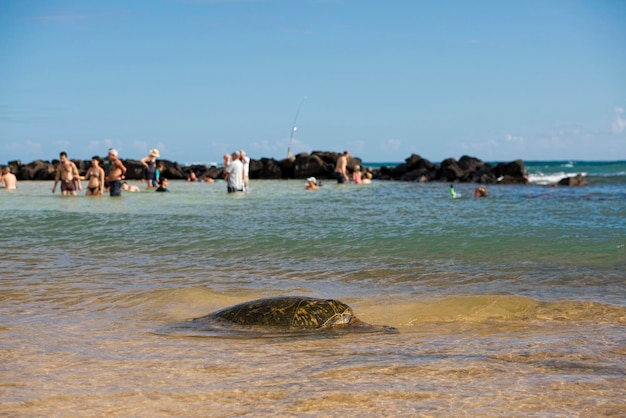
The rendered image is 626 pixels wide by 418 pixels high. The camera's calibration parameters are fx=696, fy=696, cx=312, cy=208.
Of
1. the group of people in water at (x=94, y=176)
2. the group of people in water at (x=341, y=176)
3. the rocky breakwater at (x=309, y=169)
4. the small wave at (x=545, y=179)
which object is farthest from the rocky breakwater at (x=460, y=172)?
the group of people in water at (x=94, y=176)

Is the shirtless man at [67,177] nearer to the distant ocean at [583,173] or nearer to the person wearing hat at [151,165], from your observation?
the person wearing hat at [151,165]

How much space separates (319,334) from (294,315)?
365 millimetres

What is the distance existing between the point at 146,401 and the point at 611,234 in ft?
35.9

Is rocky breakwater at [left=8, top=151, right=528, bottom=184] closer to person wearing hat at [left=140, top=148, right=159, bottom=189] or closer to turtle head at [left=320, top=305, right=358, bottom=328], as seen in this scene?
person wearing hat at [left=140, top=148, right=159, bottom=189]

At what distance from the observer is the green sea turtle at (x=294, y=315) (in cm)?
556

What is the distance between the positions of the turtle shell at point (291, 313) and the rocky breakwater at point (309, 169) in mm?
39369

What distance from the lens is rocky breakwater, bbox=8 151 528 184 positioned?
4588 cm

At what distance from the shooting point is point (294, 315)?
5625 millimetres

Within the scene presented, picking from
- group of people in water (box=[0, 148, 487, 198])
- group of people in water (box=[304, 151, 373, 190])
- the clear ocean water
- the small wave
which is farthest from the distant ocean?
the clear ocean water

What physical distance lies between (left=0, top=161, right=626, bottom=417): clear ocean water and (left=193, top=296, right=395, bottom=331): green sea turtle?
0.93ft

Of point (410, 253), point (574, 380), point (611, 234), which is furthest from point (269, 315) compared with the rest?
point (611, 234)

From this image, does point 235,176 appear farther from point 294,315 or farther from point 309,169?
point 309,169

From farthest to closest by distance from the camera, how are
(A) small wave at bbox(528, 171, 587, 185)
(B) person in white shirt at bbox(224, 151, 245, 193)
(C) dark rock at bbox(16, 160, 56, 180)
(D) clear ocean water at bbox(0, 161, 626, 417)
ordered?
(C) dark rock at bbox(16, 160, 56, 180) → (A) small wave at bbox(528, 171, 587, 185) → (B) person in white shirt at bbox(224, 151, 245, 193) → (D) clear ocean water at bbox(0, 161, 626, 417)

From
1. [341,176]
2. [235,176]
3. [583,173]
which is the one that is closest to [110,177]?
[235,176]
